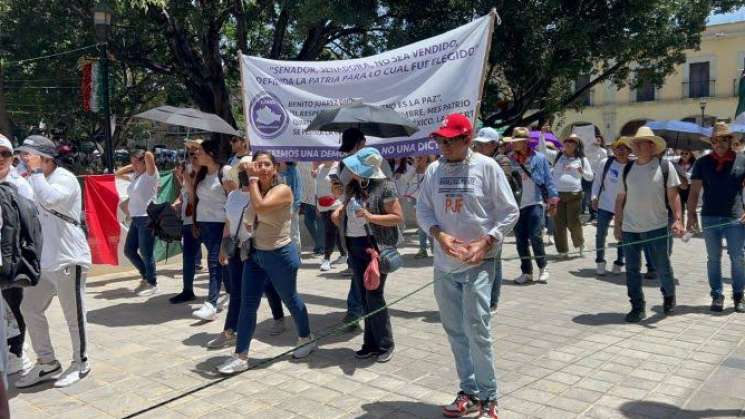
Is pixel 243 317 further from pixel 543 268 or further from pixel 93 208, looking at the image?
pixel 93 208

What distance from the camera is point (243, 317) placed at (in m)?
4.63

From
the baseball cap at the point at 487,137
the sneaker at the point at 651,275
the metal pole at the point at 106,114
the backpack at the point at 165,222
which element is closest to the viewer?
the baseball cap at the point at 487,137

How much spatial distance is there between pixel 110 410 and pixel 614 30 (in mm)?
12266

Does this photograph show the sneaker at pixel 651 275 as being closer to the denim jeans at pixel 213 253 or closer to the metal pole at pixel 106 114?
the denim jeans at pixel 213 253

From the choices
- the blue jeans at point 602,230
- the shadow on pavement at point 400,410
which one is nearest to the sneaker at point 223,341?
the shadow on pavement at point 400,410

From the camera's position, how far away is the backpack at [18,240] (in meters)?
3.63

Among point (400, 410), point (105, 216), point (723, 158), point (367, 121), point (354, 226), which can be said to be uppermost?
point (367, 121)

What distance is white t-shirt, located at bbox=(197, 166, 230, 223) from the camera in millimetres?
6406

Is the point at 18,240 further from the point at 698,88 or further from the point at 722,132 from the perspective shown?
the point at 698,88

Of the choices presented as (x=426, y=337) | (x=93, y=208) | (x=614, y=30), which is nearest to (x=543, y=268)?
(x=426, y=337)

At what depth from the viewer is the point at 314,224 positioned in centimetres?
1025

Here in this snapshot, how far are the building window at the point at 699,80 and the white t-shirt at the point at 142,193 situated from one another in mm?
41884

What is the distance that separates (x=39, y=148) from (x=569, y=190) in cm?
677

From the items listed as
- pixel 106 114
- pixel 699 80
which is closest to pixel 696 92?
pixel 699 80
